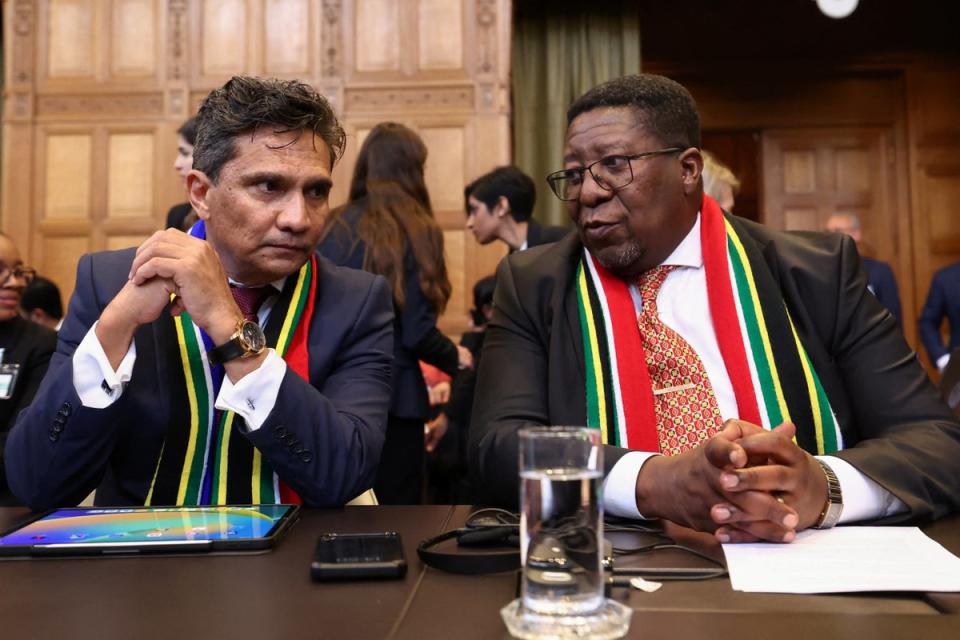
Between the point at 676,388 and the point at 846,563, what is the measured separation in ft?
2.38

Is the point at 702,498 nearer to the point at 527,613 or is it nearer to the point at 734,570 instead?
the point at 734,570

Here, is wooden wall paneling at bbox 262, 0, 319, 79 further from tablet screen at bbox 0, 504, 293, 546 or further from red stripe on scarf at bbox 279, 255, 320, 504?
tablet screen at bbox 0, 504, 293, 546

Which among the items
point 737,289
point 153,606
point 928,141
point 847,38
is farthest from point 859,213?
point 153,606

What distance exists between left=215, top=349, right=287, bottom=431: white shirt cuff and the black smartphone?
0.39m

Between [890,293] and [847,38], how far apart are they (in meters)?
3.25

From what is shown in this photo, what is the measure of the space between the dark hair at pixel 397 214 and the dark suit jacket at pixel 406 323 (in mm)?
24

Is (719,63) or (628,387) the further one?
(719,63)

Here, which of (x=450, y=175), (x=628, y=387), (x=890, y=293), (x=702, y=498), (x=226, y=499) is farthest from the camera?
(x=450, y=175)

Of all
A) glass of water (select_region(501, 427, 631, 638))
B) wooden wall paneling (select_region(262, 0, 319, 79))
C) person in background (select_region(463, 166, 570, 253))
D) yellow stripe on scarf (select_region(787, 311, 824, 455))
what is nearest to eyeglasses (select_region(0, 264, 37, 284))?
person in background (select_region(463, 166, 570, 253))

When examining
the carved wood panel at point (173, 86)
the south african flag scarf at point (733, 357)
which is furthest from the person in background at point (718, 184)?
the carved wood panel at point (173, 86)

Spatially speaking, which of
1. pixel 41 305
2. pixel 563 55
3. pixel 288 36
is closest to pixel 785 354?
pixel 41 305

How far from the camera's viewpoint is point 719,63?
8.20 metres

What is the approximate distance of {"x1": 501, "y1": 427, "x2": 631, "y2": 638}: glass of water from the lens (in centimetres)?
87

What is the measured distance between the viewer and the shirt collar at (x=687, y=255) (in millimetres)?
1968
